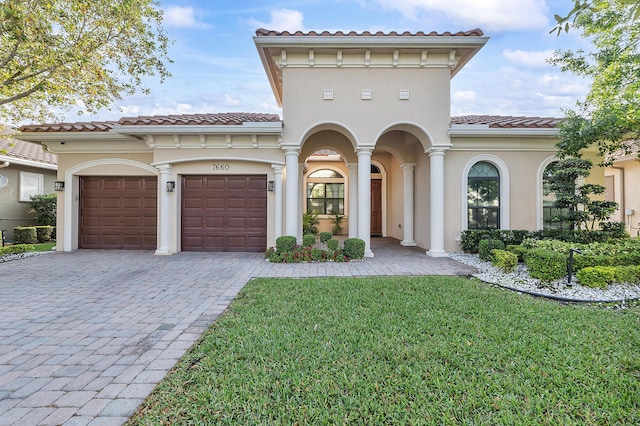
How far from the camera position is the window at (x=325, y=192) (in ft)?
49.3

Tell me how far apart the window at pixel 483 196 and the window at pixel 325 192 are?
6892 millimetres

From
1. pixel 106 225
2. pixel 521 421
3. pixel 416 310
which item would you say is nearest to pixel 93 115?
pixel 106 225

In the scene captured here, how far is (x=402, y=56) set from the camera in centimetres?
850

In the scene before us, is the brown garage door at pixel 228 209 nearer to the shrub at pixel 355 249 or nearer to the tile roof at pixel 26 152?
the shrub at pixel 355 249

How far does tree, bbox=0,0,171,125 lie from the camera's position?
7.37m

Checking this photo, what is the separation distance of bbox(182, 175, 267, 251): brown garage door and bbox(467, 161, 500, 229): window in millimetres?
6641

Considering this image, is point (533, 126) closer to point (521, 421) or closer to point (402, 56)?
point (402, 56)

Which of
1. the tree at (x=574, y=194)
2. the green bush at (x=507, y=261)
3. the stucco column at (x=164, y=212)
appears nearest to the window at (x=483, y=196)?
the tree at (x=574, y=194)

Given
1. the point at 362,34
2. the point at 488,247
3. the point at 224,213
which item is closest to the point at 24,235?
the point at 224,213

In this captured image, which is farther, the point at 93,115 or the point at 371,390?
the point at 93,115

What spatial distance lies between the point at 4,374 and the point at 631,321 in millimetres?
7036

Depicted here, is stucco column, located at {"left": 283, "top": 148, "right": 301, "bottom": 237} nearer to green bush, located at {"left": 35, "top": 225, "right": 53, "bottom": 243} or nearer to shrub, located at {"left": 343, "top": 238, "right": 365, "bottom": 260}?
shrub, located at {"left": 343, "top": 238, "right": 365, "bottom": 260}

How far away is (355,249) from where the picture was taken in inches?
313

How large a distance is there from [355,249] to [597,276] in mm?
4848
